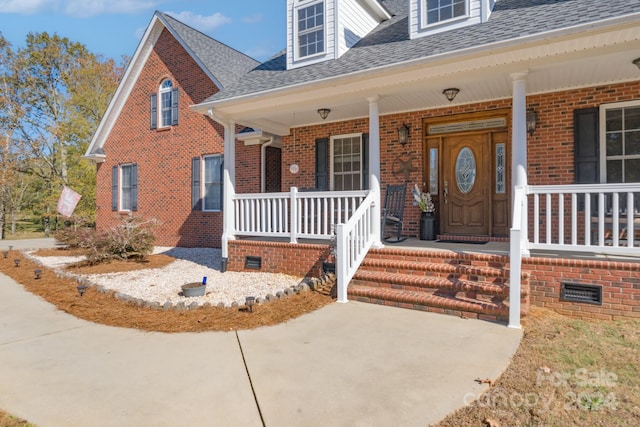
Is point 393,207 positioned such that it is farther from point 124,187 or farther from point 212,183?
point 124,187

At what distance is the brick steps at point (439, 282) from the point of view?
4.42 meters

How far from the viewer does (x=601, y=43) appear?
173 inches

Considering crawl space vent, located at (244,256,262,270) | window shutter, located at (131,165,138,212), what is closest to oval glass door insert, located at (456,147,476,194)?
crawl space vent, located at (244,256,262,270)

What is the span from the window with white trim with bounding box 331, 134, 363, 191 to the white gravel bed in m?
2.80

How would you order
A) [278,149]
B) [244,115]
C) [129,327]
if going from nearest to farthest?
[129,327]
[244,115]
[278,149]

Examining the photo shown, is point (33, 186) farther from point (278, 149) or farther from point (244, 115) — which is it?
point (244, 115)

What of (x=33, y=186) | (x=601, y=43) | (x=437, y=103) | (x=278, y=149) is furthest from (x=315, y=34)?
(x=33, y=186)

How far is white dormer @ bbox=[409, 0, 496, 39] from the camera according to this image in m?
6.22

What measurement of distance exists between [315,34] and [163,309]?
6.16 metres

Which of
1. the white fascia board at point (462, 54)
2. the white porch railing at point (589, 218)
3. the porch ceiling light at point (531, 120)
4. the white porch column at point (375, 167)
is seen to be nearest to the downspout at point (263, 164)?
the white fascia board at point (462, 54)

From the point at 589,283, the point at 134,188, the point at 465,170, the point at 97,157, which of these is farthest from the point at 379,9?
the point at 97,157

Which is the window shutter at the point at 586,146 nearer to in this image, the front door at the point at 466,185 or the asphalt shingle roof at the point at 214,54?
the front door at the point at 466,185

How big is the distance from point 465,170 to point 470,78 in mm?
2274

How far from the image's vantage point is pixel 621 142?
5898 mm
